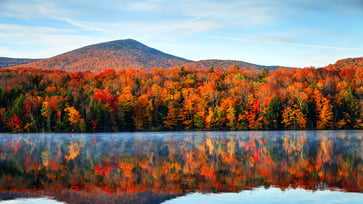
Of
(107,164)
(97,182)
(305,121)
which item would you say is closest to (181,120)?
(305,121)

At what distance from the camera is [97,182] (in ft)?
69.3

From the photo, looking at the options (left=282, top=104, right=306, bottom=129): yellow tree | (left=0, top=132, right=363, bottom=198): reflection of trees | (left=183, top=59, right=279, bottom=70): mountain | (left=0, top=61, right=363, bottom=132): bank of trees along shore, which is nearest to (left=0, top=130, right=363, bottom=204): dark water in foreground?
(left=0, top=132, right=363, bottom=198): reflection of trees

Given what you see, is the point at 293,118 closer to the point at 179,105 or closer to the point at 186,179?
the point at 179,105

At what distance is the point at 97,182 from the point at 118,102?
3111 inches

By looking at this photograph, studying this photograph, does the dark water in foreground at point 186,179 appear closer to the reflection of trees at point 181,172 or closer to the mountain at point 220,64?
the reflection of trees at point 181,172

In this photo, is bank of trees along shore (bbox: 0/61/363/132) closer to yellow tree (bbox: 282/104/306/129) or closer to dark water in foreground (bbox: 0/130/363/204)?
yellow tree (bbox: 282/104/306/129)

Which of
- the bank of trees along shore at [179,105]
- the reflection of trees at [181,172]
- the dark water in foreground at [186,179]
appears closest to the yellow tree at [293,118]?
the bank of trees along shore at [179,105]

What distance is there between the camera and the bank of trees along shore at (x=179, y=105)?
89312 mm

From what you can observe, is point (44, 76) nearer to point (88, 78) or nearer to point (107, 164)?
point (88, 78)

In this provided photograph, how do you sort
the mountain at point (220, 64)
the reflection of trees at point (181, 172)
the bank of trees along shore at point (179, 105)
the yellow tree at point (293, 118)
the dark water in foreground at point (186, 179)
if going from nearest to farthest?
the dark water in foreground at point (186, 179) → the reflection of trees at point (181, 172) → the bank of trees along shore at point (179, 105) → the yellow tree at point (293, 118) → the mountain at point (220, 64)

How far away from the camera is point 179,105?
105m

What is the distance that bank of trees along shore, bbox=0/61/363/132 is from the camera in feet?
293

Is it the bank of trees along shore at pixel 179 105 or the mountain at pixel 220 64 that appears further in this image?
the mountain at pixel 220 64

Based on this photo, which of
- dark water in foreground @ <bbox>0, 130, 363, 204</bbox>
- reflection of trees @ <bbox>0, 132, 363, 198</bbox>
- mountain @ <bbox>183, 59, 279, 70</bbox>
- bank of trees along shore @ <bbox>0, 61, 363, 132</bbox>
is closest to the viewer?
dark water in foreground @ <bbox>0, 130, 363, 204</bbox>
